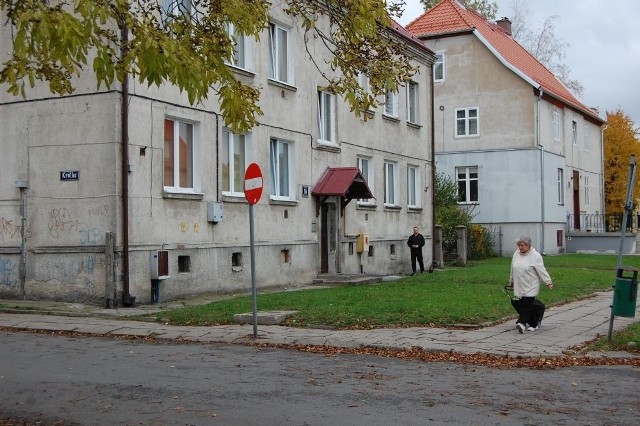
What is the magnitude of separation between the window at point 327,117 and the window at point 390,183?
4200mm

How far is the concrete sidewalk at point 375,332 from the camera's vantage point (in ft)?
37.4

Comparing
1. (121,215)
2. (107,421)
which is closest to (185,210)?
(121,215)

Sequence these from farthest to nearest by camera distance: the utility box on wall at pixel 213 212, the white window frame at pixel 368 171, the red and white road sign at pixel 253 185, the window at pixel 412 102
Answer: the window at pixel 412 102
the white window frame at pixel 368 171
the utility box on wall at pixel 213 212
the red and white road sign at pixel 253 185

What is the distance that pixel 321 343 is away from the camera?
11.8 meters

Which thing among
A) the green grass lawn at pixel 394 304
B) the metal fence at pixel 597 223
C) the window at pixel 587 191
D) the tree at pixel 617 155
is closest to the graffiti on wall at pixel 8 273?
the green grass lawn at pixel 394 304

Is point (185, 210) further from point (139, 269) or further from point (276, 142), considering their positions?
point (276, 142)

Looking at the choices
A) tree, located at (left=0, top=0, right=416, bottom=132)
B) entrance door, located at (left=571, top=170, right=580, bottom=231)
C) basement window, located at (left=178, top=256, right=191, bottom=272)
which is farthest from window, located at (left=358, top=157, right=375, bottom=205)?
entrance door, located at (left=571, top=170, right=580, bottom=231)

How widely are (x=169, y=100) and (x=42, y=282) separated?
15.6ft

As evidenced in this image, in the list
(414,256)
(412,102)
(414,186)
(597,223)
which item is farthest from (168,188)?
(597,223)

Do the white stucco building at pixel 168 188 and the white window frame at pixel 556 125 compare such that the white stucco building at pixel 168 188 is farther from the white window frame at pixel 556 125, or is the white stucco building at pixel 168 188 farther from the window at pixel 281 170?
the white window frame at pixel 556 125

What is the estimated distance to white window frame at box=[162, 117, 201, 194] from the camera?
1823 centimetres

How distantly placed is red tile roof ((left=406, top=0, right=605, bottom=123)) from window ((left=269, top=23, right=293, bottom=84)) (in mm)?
19965

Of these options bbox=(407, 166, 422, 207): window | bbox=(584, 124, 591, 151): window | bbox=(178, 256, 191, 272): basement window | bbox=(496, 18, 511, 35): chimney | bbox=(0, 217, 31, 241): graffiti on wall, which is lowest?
bbox=(178, 256, 191, 272): basement window

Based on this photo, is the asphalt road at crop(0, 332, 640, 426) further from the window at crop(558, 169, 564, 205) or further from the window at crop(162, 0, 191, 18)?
the window at crop(558, 169, 564, 205)
